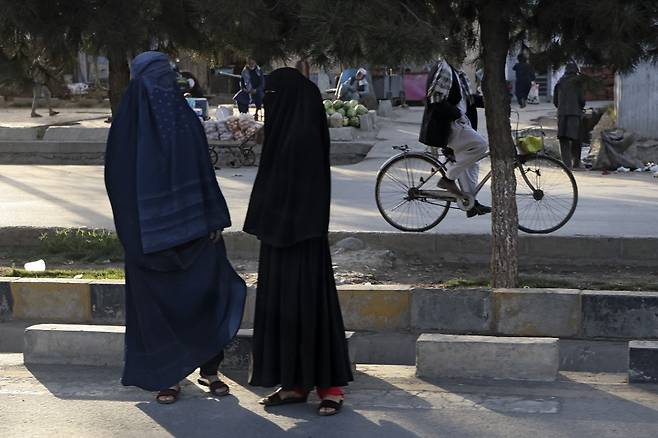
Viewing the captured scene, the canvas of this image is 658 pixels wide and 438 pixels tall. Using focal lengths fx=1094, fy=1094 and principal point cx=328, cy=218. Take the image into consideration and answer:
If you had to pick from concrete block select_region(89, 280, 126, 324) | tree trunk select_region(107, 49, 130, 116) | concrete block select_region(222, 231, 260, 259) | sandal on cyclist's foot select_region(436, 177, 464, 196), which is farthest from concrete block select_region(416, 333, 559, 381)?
tree trunk select_region(107, 49, 130, 116)

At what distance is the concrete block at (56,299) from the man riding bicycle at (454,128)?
322 centimetres

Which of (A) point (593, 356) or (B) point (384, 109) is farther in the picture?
(B) point (384, 109)

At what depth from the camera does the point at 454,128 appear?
8.99 metres

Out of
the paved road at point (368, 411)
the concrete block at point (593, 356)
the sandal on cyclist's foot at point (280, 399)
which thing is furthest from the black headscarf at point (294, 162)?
the concrete block at point (593, 356)

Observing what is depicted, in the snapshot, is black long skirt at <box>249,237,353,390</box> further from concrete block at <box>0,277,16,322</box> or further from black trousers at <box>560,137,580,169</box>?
black trousers at <box>560,137,580,169</box>

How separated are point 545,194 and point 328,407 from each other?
4620mm

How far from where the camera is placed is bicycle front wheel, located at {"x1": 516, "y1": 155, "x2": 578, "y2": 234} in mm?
9234

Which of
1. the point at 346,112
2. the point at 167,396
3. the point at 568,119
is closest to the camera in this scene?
the point at 167,396

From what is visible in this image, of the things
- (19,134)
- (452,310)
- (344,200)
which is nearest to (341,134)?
(19,134)

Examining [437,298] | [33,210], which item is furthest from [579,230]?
[33,210]

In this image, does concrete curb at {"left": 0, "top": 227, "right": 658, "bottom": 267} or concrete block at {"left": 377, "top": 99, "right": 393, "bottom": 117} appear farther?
concrete block at {"left": 377, "top": 99, "right": 393, "bottom": 117}

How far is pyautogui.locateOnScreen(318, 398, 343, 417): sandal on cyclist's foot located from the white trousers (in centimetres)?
423

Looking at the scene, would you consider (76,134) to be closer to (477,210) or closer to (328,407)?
(477,210)

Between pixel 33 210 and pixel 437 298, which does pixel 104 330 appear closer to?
pixel 437 298
